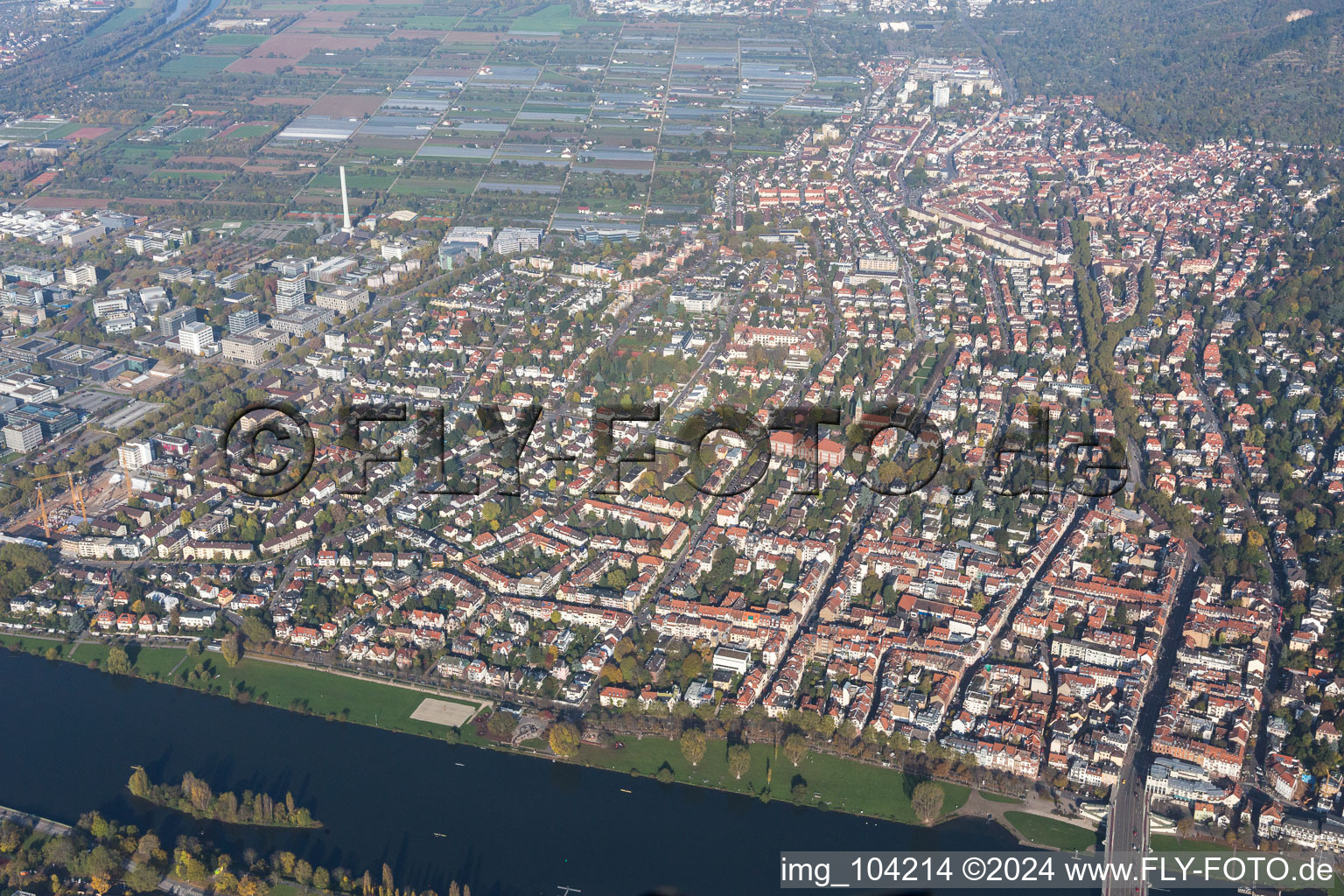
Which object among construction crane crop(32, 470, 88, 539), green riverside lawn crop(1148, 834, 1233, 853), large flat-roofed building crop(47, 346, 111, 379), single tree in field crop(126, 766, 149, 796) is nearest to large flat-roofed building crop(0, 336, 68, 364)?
large flat-roofed building crop(47, 346, 111, 379)

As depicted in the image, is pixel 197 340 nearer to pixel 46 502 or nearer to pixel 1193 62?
pixel 46 502

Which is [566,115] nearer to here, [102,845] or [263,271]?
[263,271]

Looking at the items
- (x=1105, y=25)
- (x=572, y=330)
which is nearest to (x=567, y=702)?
(x=572, y=330)

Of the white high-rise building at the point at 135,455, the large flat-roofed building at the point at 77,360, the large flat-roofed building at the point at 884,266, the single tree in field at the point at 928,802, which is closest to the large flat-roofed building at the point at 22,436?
the white high-rise building at the point at 135,455

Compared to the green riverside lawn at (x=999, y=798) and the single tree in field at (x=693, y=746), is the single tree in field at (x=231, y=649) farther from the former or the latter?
the green riverside lawn at (x=999, y=798)

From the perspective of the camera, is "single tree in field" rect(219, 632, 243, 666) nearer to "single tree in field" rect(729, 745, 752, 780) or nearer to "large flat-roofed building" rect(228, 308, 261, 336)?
"single tree in field" rect(729, 745, 752, 780)

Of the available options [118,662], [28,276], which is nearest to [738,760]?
[118,662]
